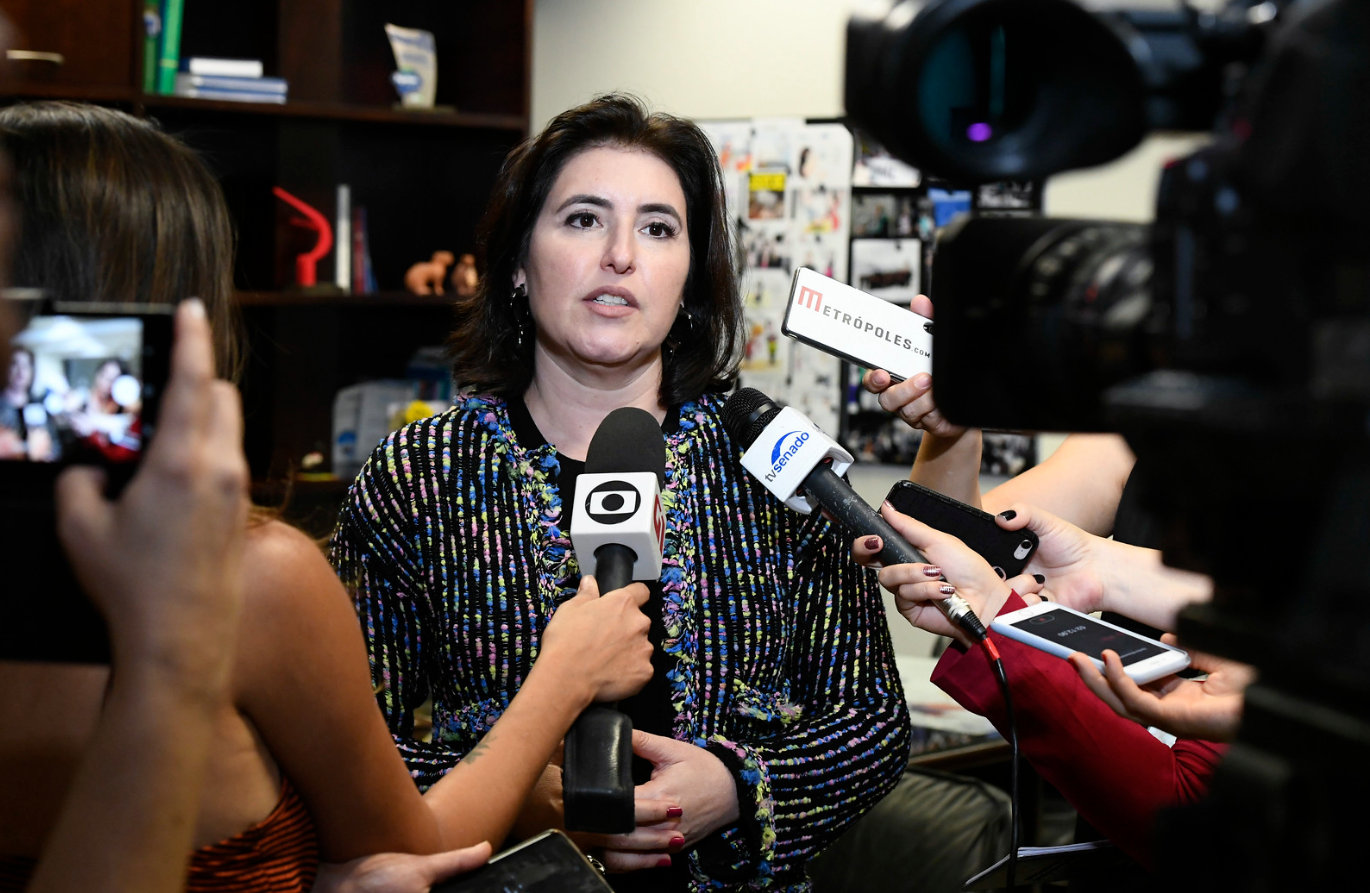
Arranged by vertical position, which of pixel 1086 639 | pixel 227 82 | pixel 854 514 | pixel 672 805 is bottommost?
pixel 672 805

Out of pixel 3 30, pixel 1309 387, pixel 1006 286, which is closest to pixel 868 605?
pixel 1006 286

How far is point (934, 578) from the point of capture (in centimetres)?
122

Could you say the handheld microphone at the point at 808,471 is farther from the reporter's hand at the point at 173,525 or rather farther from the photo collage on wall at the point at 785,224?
the photo collage on wall at the point at 785,224

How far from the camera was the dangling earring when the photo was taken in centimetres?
157

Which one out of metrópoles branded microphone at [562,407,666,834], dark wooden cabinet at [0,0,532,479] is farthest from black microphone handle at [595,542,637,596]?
dark wooden cabinet at [0,0,532,479]

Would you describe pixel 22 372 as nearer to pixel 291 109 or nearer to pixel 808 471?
pixel 808 471

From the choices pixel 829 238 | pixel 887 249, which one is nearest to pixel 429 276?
pixel 829 238

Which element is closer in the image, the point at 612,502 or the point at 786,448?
the point at 612,502

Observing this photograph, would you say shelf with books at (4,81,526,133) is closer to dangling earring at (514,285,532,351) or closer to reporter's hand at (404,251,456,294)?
reporter's hand at (404,251,456,294)

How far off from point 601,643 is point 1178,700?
21.1 inches

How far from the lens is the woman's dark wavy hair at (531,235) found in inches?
59.7

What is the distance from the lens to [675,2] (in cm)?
346

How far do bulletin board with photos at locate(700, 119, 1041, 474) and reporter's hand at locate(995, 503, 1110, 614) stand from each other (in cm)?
174

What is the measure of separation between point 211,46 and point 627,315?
6.79ft
